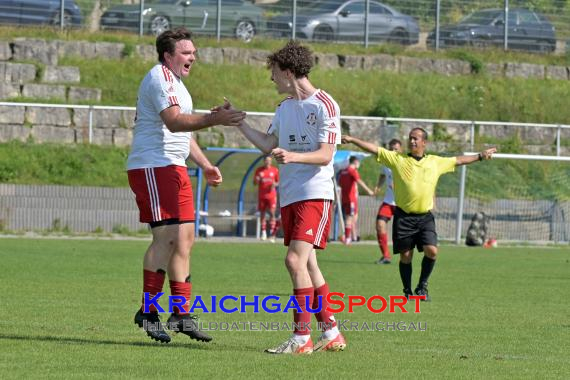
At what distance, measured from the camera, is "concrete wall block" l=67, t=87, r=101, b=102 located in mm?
31705

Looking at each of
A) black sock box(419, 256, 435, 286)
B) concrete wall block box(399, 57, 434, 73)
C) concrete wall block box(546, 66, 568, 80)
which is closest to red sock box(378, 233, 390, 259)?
black sock box(419, 256, 435, 286)

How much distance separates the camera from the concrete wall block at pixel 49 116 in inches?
1185

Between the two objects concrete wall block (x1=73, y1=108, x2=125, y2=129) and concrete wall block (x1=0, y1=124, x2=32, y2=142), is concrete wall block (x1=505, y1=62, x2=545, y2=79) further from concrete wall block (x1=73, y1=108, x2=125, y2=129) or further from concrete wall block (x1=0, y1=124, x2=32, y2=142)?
concrete wall block (x1=0, y1=124, x2=32, y2=142)

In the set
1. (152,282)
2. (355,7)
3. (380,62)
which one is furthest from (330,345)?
(355,7)

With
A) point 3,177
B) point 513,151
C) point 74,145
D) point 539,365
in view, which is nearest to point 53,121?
point 74,145

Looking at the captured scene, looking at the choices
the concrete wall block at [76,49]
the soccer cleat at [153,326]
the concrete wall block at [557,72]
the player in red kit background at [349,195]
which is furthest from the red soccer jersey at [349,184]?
the soccer cleat at [153,326]

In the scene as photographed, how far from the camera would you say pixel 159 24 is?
3597cm

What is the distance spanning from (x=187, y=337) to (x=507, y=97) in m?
29.3

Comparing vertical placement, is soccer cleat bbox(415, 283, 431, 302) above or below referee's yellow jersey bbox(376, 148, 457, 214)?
below

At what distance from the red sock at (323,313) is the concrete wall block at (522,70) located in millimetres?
31255

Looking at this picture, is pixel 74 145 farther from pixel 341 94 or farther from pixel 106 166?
pixel 341 94

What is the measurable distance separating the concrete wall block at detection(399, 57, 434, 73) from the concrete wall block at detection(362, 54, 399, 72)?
0.23 m

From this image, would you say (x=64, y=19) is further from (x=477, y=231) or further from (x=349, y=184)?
(x=477, y=231)

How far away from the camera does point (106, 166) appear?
2953 cm
